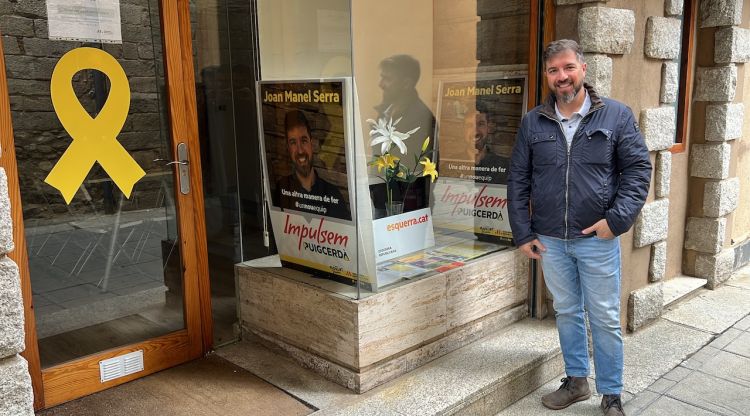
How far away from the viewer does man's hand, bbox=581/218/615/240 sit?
3.00 metres

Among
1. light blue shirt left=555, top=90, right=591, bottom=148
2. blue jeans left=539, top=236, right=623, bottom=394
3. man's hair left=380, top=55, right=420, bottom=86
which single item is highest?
man's hair left=380, top=55, right=420, bottom=86

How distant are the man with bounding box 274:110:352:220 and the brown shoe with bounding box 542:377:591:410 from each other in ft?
4.69

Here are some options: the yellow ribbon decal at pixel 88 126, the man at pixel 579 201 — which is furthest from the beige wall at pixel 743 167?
the yellow ribbon decal at pixel 88 126

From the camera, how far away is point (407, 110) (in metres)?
4.17

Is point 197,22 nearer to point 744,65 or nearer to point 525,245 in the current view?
point 525,245

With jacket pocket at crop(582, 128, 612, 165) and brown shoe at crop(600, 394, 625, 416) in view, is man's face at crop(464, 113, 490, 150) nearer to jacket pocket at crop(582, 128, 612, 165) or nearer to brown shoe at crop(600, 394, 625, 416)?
jacket pocket at crop(582, 128, 612, 165)

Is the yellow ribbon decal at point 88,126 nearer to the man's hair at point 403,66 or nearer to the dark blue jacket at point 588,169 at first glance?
the man's hair at point 403,66

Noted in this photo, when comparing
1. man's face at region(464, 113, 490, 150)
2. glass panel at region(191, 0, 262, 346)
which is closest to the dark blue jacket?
man's face at region(464, 113, 490, 150)

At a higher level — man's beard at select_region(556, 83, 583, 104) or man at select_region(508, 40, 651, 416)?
man's beard at select_region(556, 83, 583, 104)

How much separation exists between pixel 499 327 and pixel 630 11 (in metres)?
2.08

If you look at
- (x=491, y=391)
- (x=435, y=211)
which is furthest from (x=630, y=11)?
(x=491, y=391)

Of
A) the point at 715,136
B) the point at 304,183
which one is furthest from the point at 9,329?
the point at 715,136

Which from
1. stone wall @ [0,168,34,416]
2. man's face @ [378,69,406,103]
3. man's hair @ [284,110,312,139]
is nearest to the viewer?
stone wall @ [0,168,34,416]

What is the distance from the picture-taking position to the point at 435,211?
398 cm
